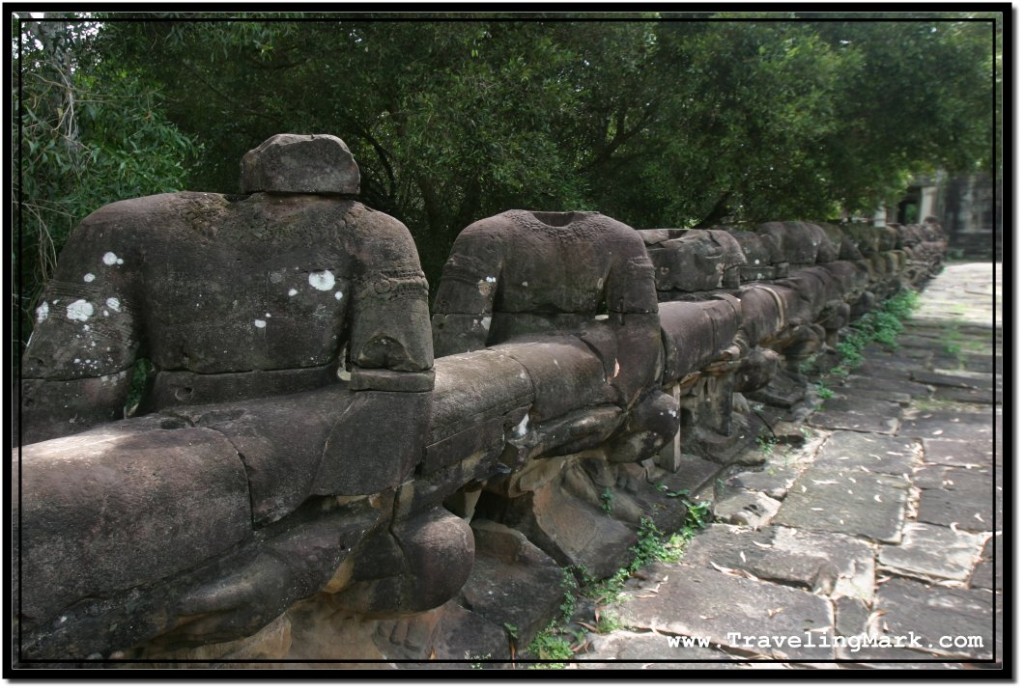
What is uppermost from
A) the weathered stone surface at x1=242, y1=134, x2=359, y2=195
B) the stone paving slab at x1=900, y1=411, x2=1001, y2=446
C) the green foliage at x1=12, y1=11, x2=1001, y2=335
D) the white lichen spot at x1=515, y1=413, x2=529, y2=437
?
the green foliage at x1=12, y1=11, x2=1001, y2=335

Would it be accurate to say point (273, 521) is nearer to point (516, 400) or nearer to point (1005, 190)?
point (516, 400)

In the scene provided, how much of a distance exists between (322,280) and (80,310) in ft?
2.33

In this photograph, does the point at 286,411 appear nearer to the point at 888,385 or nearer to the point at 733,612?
the point at 733,612

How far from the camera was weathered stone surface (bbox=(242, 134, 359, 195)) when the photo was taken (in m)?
2.69

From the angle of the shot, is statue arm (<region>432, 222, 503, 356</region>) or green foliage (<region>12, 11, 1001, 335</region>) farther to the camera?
green foliage (<region>12, 11, 1001, 335</region>)

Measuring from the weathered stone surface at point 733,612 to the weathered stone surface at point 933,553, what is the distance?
2.20 ft

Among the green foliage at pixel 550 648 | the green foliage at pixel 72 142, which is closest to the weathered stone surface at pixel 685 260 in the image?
the green foliage at pixel 550 648

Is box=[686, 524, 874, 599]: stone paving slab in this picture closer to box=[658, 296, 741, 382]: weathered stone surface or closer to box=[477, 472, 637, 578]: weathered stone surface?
box=[477, 472, 637, 578]: weathered stone surface

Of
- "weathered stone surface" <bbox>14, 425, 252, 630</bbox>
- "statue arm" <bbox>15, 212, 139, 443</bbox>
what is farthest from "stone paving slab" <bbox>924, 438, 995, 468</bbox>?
"statue arm" <bbox>15, 212, 139, 443</bbox>

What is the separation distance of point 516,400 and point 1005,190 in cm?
183

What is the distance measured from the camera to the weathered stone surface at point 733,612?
3.25m

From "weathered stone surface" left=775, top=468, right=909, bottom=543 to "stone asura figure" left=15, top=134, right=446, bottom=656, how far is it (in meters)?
2.73

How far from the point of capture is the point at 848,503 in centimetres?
493

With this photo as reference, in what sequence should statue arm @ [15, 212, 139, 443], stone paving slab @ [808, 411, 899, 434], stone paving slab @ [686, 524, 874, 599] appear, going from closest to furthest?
1. statue arm @ [15, 212, 139, 443]
2. stone paving slab @ [686, 524, 874, 599]
3. stone paving slab @ [808, 411, 899, 434]
